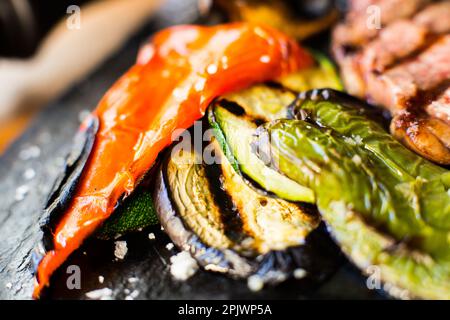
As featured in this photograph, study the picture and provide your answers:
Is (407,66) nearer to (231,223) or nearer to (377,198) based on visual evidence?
(377,198)

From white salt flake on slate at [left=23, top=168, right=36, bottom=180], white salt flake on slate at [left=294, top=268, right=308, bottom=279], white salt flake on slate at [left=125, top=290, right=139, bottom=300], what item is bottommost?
white salt flake on slate at [left=23, top=168, right=36, bottom=180]

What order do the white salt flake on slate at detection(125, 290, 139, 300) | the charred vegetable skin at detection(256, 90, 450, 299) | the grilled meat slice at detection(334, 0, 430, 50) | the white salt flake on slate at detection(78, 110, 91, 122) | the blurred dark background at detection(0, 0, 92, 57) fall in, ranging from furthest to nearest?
the blurred dark background at detection(0, 0, 92, 57) → the white salt flake on slate at detection(78, 110, 91, 122) → the grilled meat slice at detection(334, 0, 430, 50) → the white salt flake on slate at detection(125, 290, 139, 300) → the charred vegetable skin at detection(256, 90, 450, 299)

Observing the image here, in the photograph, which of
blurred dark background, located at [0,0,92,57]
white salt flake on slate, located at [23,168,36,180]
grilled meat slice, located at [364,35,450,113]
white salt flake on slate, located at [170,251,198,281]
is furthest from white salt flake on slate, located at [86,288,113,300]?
blurred dark background, located at [0,0,92,57]

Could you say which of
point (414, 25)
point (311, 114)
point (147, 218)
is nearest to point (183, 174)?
point (147, 218)

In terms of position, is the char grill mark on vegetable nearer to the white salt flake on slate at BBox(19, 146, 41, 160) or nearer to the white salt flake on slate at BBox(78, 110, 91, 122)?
the white salt flake on slate at BBox(78, 110, 91, 122)

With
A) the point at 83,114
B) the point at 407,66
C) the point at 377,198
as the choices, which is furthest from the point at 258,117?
the point at 83,114

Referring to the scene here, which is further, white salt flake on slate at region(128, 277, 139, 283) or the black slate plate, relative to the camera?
white salt flake on slate at region(128, 277, 139, 283)

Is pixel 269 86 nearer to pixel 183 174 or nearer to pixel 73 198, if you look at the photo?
pixel 183 174
